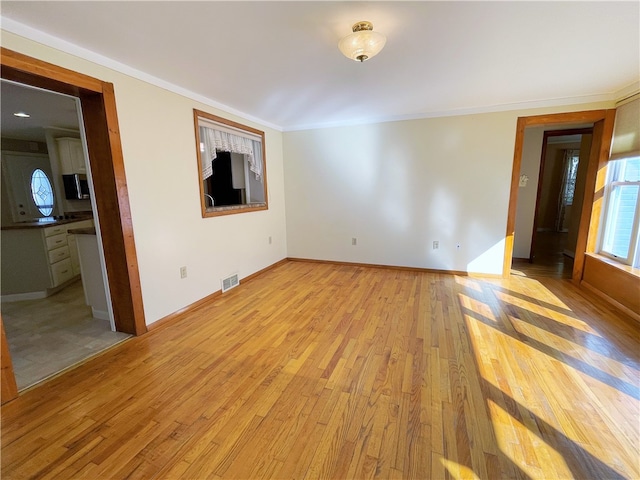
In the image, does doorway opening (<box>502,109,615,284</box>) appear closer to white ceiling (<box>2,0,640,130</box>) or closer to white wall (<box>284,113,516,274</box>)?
white wall (<box>284,113,516,274</box>)

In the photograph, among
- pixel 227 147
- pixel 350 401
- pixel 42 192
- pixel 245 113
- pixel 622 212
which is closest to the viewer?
pixel 350 401

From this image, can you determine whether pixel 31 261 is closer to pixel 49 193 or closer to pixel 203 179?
pixel 203 179

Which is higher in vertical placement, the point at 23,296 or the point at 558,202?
the point at 558,202

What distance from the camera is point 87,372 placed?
2.03 metres

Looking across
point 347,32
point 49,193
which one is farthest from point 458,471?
point 49,193

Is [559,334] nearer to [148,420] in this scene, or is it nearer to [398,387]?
[398,387]

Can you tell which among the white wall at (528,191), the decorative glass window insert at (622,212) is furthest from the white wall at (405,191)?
the white wall at (528,191)

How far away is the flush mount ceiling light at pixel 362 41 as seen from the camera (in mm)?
1739

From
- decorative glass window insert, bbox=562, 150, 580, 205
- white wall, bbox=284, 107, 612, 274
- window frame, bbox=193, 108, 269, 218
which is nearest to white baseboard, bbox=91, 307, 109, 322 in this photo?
window frame, bbox=193, 108, 269, 218

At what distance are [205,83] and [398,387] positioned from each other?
3.18 m

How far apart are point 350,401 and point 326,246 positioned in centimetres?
327

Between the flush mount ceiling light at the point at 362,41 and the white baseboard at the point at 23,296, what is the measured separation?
14.7ft

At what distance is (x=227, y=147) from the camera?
11.7ft

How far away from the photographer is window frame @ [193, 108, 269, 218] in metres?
3.07
